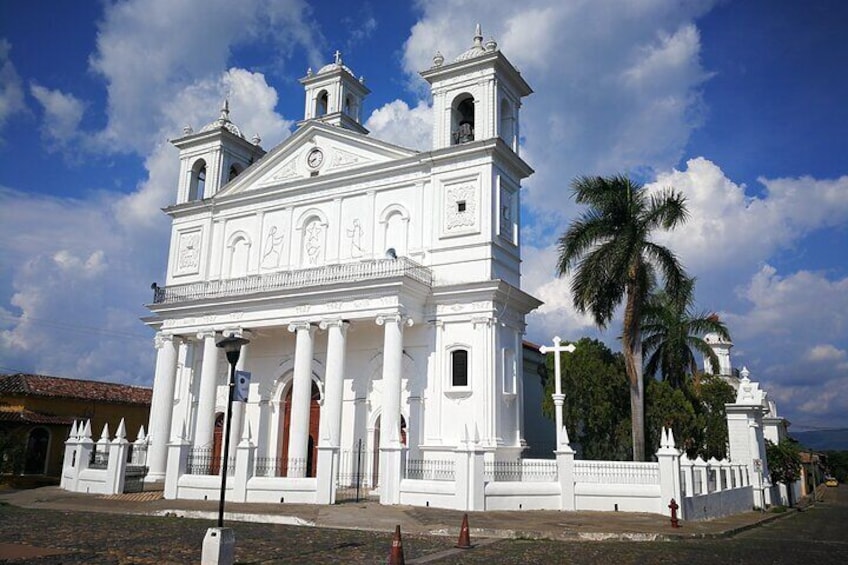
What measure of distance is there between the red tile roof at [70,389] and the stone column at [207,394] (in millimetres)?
12597

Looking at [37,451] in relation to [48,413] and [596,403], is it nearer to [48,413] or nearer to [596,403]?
[48,413]

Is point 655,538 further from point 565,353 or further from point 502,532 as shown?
point 565,353

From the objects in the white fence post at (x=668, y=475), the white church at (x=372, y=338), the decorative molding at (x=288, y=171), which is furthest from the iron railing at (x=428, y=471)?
the decorative molding at (x=288, y=171)

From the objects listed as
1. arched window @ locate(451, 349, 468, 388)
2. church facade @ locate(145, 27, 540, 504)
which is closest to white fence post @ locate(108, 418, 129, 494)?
church facade @ locate(145, 27, 540, 504)

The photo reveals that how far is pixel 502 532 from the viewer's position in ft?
47.3

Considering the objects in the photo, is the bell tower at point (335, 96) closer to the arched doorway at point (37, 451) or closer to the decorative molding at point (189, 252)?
the decorative molding at point (189, 252)

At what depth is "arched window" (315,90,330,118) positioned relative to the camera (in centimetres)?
3331

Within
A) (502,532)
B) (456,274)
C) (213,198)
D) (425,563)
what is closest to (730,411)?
(456,274)

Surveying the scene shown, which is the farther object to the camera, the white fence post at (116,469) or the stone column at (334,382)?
the white fence post at (116,469)

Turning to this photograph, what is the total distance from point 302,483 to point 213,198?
1650 centimetres

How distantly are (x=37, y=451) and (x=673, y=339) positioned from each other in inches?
1172

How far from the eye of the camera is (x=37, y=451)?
1308 inches

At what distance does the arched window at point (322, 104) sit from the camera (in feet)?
109

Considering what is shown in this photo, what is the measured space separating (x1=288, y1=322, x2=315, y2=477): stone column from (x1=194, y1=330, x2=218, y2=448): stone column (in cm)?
388
